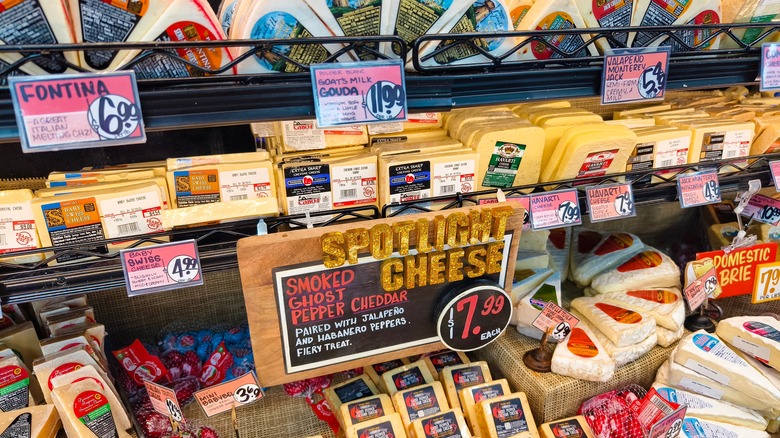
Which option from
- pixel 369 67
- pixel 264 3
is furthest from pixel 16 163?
pixel 369 67

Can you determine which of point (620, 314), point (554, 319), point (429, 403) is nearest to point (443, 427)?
point (429, 403)

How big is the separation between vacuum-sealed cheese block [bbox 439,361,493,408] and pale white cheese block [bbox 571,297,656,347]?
0.41 metres

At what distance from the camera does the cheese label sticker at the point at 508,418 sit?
143 cm

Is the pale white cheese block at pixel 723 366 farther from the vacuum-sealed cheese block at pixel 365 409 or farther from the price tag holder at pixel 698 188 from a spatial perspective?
the vacuum-sealed cheese block at pixel 365 409

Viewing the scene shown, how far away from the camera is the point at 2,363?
4.25 feet

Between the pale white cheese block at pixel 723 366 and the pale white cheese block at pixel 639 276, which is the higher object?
the pale white cheese block at pixel 639 276

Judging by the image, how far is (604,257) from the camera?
193cm

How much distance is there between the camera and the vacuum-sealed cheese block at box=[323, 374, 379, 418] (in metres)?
1.52

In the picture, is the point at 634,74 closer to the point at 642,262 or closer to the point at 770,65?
the point at 770,65

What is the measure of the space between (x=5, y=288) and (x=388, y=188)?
0.86 m

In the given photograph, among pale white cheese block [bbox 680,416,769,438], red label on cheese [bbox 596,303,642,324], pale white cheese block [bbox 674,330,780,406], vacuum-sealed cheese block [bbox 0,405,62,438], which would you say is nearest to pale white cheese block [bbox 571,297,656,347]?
red label on cheese [bbox 596,303,642,324]

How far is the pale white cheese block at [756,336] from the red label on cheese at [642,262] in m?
0.29

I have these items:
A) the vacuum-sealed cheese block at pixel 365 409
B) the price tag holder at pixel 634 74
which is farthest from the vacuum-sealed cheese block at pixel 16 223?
the price tag holder at pixel 634 74

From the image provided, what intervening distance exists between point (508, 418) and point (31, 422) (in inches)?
49.0
